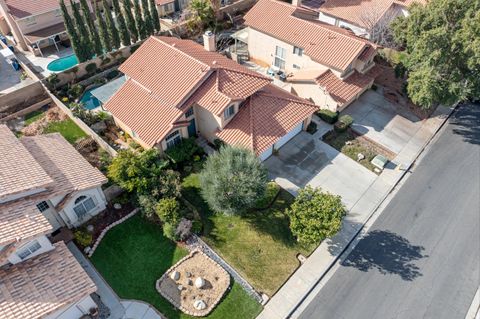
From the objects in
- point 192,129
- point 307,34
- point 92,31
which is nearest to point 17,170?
point 192,129

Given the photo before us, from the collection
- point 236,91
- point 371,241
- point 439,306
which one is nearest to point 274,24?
point 236,91

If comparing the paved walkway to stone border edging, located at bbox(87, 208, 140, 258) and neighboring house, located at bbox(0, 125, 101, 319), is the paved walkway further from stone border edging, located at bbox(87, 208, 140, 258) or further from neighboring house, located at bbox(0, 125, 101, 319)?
stone border edging, located at bbox(87, 208, 140, 258)

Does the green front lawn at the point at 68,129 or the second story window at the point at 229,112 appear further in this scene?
the green front lawn at the point at 68,129

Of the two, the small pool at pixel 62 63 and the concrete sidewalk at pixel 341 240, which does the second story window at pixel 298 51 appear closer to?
the concrete sidewalk at pixel 341 240

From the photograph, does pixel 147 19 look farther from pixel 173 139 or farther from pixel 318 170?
pixel 318 170

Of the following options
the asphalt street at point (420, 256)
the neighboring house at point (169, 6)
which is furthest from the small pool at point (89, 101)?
the asphalt street at point (420, 256)

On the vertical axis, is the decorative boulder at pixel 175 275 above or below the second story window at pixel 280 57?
below
